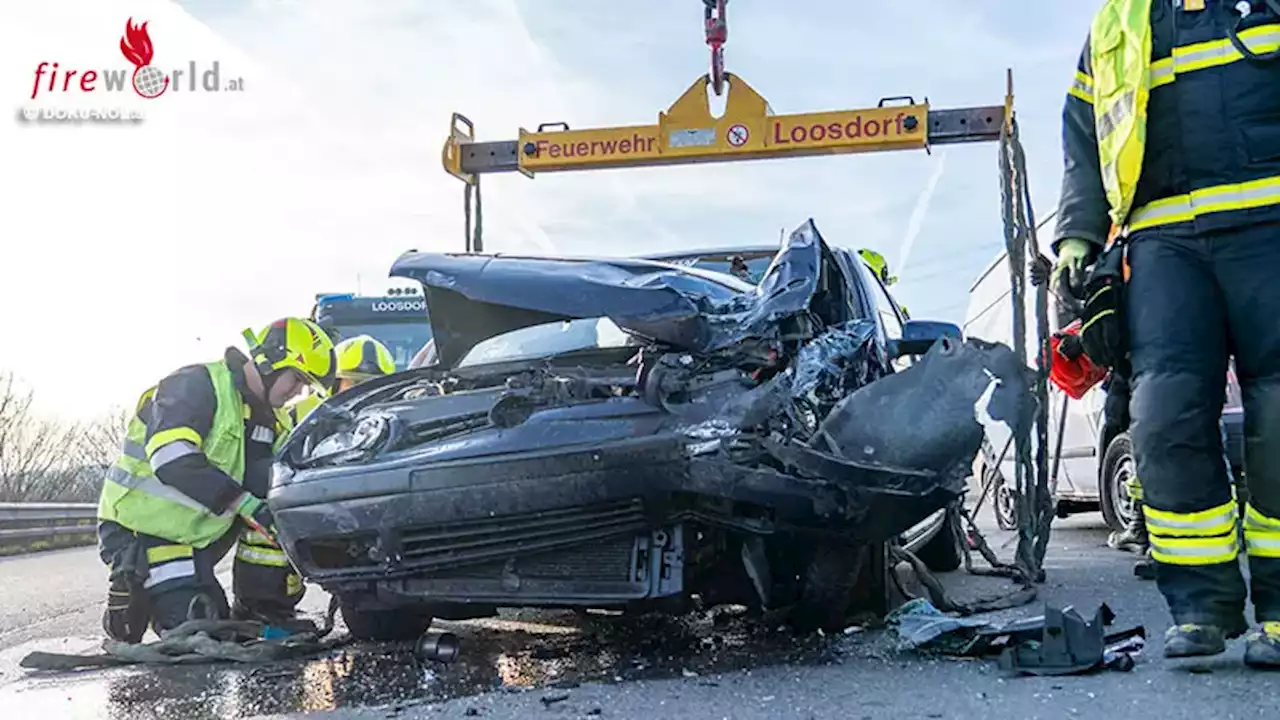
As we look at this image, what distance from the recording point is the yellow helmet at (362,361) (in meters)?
6.47

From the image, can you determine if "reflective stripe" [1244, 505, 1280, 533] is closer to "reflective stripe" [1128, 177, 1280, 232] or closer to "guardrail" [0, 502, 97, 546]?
"reflective stripe" [1128, 177, 1280, 232]

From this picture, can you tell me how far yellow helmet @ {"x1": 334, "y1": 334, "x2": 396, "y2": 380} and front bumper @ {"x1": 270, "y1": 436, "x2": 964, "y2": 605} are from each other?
310 cm

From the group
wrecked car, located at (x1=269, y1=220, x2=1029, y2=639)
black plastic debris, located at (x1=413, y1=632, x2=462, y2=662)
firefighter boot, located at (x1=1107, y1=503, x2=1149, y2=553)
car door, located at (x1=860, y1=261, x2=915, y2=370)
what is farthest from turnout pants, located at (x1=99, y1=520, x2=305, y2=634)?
firefighter boot, located at (x1=1107, y1=503, x2=1149, y2=553)

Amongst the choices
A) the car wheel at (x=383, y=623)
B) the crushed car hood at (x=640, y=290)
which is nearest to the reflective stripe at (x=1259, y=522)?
the crushed car hood at (x=640, y=290)

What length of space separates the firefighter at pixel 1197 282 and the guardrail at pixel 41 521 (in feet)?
38.8

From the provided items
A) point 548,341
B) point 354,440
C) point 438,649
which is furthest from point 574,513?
point 548,341

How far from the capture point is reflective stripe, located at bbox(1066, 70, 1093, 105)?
3311mm

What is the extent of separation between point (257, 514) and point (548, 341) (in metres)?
1.36

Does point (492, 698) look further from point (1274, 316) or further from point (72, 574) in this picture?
point (72, 574)

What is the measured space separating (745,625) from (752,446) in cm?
142

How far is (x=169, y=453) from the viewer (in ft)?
14.6

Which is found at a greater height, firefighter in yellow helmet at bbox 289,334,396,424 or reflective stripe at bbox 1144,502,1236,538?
firefighter in yellow helmet at bbox 289,334,396,424

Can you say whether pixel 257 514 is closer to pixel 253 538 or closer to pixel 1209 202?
pixel 253 538

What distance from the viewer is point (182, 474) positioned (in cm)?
443
